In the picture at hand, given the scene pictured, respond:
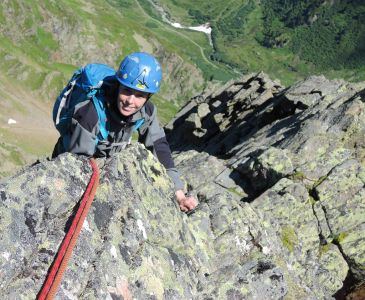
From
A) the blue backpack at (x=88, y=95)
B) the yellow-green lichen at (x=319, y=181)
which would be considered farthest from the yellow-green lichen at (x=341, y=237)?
the blue backpack at (x=88, y=95)

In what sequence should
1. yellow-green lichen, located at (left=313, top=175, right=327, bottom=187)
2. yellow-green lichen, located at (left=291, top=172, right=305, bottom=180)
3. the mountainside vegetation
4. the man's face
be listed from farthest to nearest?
the mountainside vegetation → yellow-green lichen, located at (left=291, top=172, right=305, bottom=180) → yellow-green lichen, located at (left=313, top=175, right=327, bottom=187) → the man's face

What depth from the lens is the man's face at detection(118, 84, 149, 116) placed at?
25.5ft

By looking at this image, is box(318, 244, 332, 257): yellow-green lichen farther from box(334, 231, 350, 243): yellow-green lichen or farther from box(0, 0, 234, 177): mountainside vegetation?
box(0, 0, 234, 177): mountainside vegetation

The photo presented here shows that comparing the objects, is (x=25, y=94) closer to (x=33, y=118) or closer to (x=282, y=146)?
(x=33, y=118)

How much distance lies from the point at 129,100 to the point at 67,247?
3909 mm

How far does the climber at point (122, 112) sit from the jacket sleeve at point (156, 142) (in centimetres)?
3

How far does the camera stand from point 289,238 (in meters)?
13.6

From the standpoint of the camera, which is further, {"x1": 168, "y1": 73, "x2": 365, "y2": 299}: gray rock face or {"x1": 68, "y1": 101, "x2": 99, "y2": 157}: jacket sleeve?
{"x1": 168, "y1": 73, "x2": 365, "y2": 299}: gray rock face

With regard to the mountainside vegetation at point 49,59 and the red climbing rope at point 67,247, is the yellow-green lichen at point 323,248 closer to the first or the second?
the red climbing rope at point 67,247

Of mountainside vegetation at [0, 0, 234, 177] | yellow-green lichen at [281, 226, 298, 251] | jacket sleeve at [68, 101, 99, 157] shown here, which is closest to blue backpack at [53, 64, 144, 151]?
jacket sleeve at [68, 101, 99, 157]

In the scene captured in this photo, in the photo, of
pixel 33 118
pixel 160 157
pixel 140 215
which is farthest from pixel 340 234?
pixel 33 118

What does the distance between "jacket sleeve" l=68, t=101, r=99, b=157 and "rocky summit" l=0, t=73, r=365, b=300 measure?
0.56 metres

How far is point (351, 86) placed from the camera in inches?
1559

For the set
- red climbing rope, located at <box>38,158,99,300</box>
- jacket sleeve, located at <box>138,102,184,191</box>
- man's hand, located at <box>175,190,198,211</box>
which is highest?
red climbing rope, located at <box>38,158,99,300</box>
